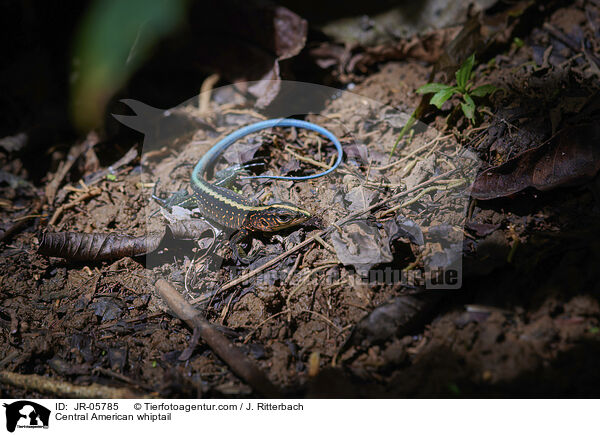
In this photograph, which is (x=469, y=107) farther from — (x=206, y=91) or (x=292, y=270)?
(x=206, y=91)

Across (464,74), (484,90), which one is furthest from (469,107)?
(464,74)

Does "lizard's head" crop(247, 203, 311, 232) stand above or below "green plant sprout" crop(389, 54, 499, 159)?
below

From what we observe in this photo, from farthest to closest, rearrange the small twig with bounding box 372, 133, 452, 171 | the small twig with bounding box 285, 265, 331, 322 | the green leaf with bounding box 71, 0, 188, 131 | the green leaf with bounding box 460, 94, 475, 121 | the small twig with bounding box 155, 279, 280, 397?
the green leaf with bounding box 71, 0, 188, 131 < the small twig with bounding box 372, 133, 452, 171 < the green leaf with bounding box 460, 94, 475, 121 < the small twig with bounding box 285, 265, 331, 322 < the small twig with bounding box 155, 279, 280, 397

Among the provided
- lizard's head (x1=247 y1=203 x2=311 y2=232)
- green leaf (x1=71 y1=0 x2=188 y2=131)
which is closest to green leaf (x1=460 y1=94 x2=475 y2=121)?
lizard's head (x1=247 y1=203 x2=311 y2=232)

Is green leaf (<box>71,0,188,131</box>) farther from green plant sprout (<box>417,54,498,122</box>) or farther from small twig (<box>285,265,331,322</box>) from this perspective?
small twig (<box>285,265,331,322</box>)

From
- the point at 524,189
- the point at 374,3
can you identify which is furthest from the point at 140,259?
the point at 374,3

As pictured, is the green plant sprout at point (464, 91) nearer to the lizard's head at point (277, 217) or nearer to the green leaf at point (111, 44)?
the lizard's head at point (277, 217)
